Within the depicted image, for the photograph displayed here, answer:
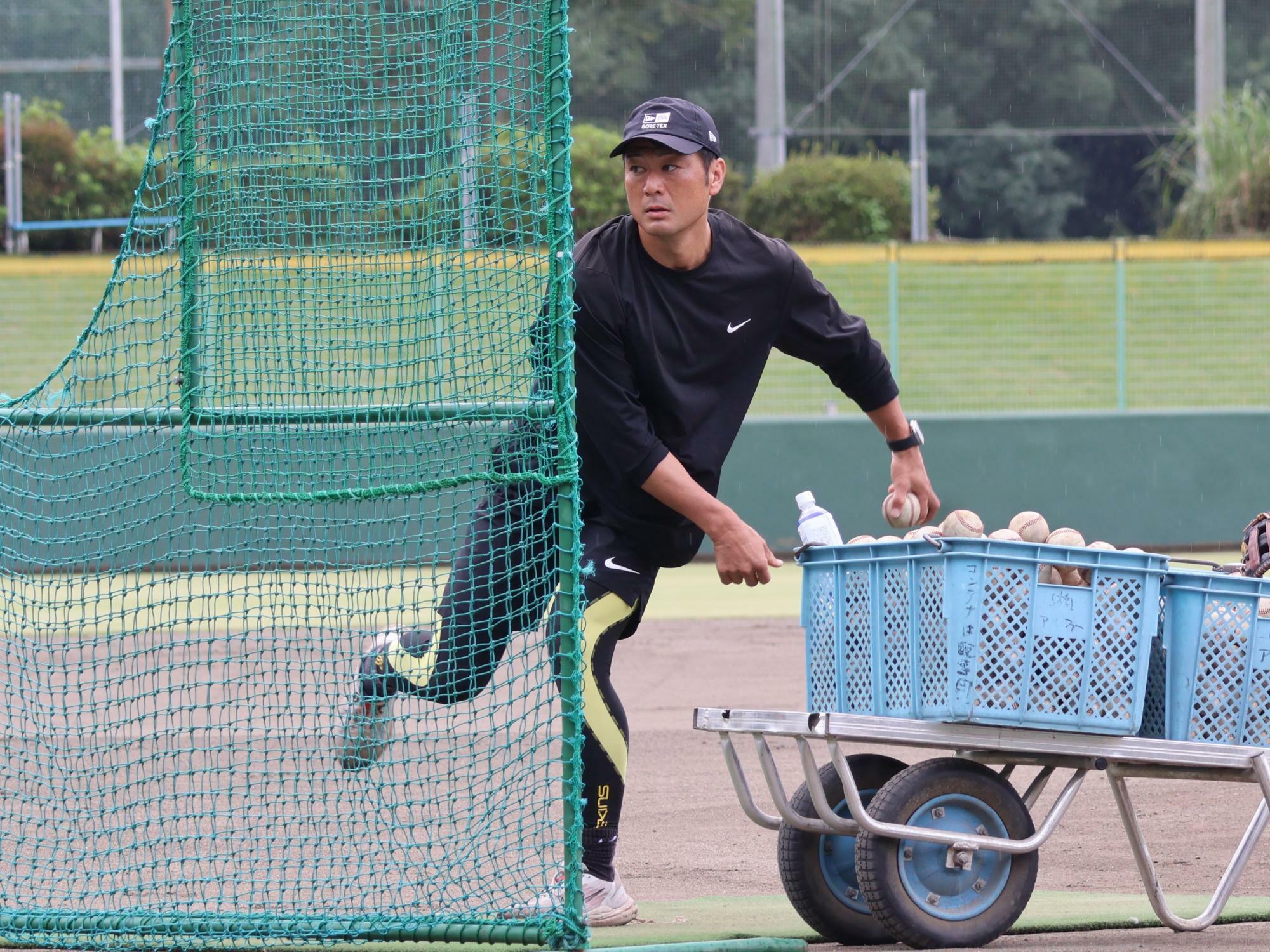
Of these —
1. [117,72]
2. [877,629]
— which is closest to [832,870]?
[877,629]

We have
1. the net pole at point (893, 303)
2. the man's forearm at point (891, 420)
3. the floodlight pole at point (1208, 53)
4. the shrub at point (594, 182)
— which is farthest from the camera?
the floodlight pole at point (1208, 53)

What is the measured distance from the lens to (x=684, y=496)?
4609mm

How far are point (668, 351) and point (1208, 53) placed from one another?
23.6 meters

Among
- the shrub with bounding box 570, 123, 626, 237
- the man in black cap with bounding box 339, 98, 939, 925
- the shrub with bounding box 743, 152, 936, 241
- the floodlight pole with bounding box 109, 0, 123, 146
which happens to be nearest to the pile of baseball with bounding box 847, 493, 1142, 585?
the man in black cap with bounding box 339, 98, 939, 925

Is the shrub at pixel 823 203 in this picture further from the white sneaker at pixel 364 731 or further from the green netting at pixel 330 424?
the white sneaker at pixel 364 731

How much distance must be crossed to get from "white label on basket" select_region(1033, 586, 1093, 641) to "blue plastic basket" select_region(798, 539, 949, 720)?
25cm

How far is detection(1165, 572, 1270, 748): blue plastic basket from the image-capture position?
14.7 ft

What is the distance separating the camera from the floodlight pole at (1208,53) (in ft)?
85.5

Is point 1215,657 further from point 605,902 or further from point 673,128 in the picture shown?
point 673,128

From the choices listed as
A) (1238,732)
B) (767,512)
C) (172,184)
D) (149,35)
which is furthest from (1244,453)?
(149,35)

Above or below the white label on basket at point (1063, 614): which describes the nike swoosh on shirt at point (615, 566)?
above

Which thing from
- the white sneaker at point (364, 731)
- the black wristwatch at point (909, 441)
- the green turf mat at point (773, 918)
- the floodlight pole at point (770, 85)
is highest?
the floodlight pole at point (770, 85)

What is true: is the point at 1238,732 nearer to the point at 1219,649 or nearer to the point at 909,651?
the point at 1219,649

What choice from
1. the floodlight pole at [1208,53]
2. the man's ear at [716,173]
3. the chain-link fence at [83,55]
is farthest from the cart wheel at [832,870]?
the floodlight pole at [1208,53]
